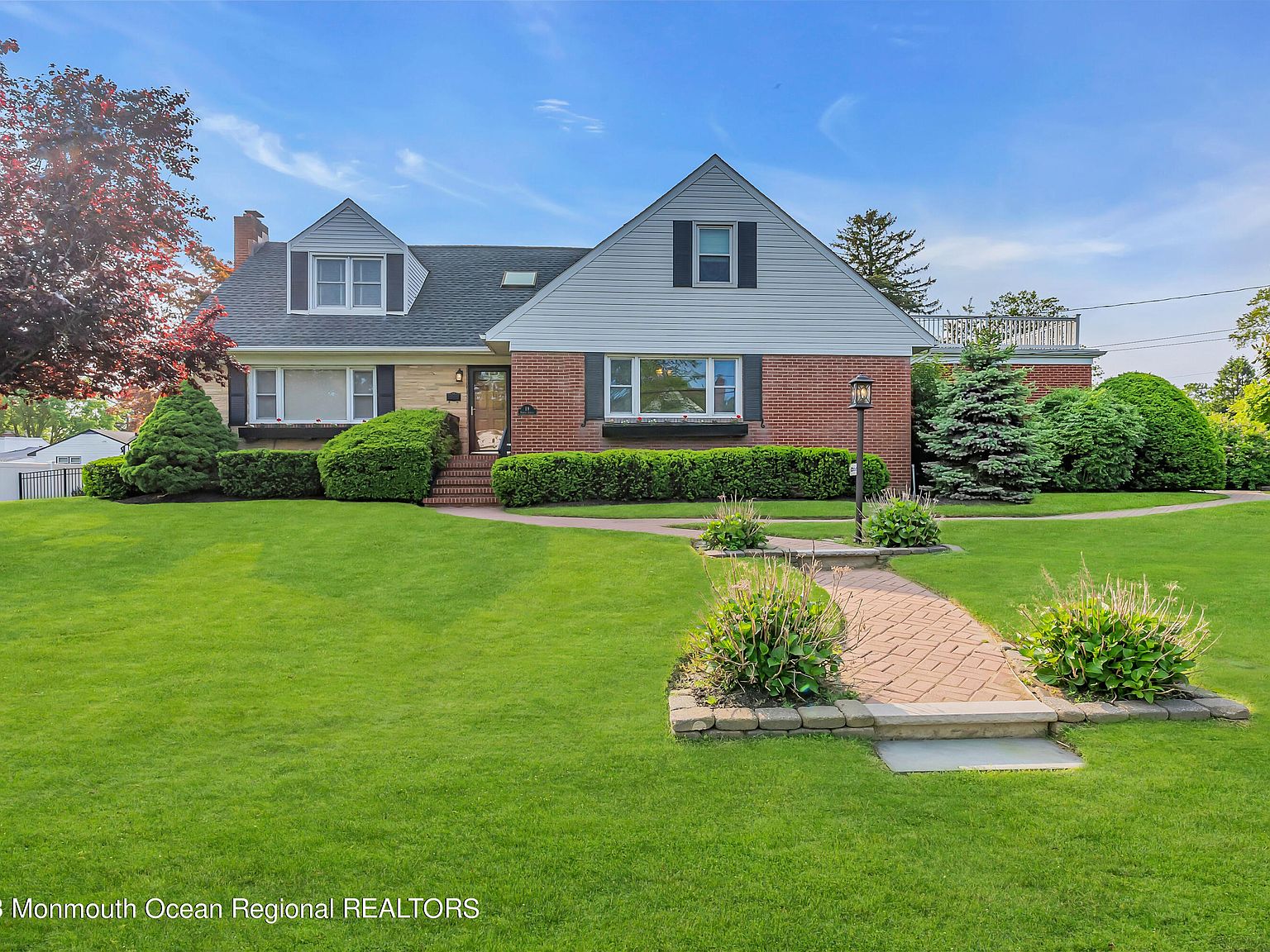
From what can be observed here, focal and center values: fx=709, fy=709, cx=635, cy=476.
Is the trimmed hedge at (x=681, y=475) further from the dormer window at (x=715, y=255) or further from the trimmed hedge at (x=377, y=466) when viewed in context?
the dormer window at (x=715, y=255)

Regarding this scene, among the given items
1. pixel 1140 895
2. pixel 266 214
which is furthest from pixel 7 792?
pixel 266 214

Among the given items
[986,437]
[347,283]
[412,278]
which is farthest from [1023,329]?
[347,283]

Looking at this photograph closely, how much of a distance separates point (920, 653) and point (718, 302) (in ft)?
38.5

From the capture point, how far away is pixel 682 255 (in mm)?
15992

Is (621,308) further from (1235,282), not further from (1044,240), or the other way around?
(1235,282)

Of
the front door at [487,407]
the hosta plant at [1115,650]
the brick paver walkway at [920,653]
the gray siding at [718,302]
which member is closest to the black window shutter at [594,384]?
the gray siding at [718,302]

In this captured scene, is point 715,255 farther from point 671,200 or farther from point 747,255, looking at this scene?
Result: point 671,200

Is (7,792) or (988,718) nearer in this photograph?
(7,792)

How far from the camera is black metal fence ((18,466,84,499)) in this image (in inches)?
712

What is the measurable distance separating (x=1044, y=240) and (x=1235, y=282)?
59.9 ft

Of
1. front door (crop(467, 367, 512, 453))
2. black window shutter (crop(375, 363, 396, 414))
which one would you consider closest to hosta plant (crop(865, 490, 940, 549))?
front door (crop(467, 367, 512, 453))

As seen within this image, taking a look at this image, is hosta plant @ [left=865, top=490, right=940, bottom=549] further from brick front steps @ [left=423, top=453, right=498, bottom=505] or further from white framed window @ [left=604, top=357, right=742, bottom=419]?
brick front steps @ [left=423, top=453, right=498, bottom=505]

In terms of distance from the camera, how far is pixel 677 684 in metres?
4.91

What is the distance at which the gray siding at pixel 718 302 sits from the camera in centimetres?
1577
